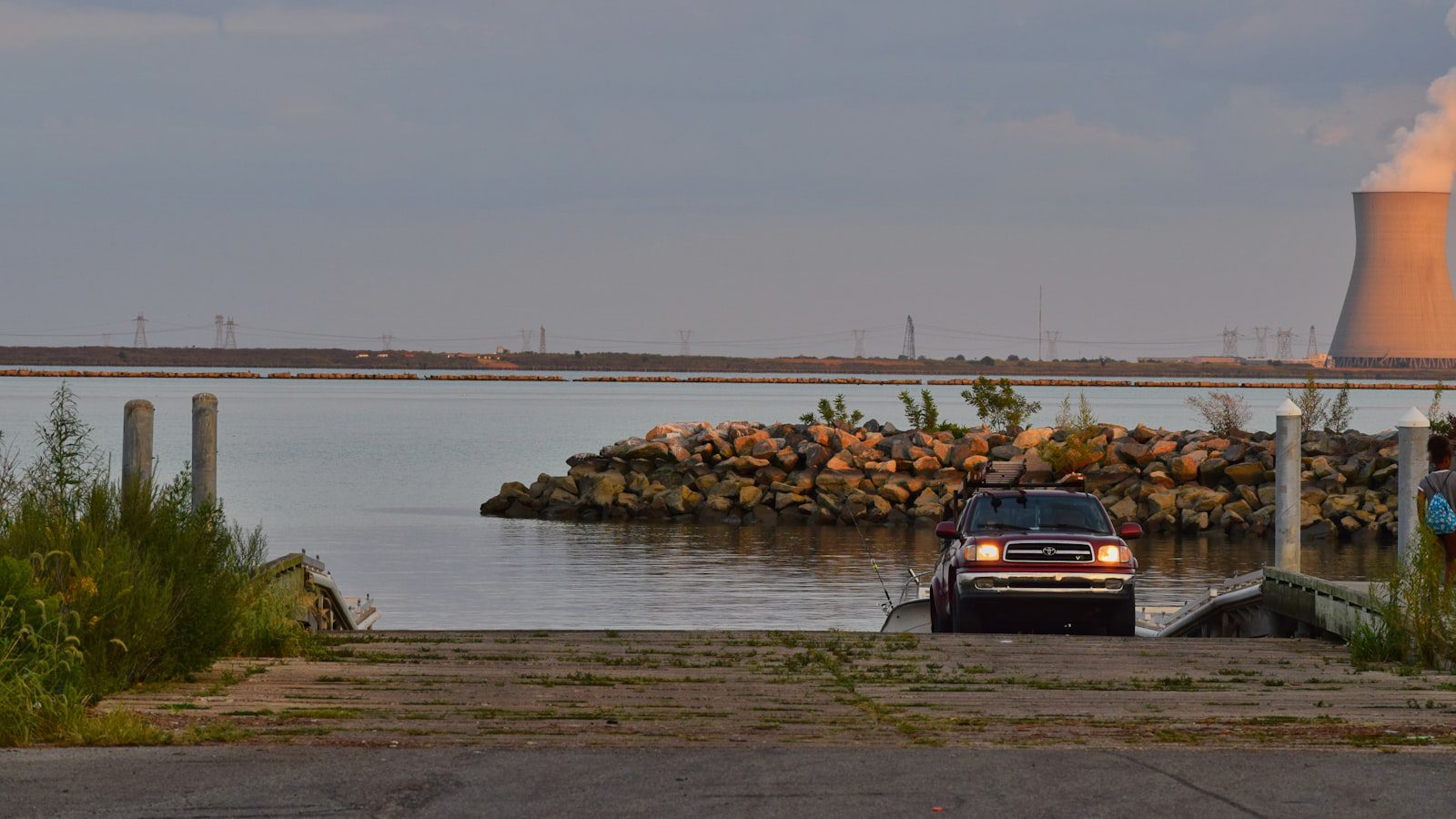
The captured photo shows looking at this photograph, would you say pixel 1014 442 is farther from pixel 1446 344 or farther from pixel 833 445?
pixel 1446 344

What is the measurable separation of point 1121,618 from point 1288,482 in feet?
6.55

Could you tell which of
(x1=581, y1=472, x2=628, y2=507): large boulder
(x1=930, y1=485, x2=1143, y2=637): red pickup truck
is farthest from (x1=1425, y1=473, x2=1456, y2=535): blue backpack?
(x1=581, y1=472, x2=628, y2=507): large boulder

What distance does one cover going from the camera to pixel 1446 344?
415ft

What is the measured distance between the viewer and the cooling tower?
11981cm

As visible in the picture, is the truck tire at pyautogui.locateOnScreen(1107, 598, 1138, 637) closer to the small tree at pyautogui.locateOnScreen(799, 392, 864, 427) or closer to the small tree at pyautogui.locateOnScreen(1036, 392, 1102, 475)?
the small tree at pyautogui.locateOnScreen(1036, 392, 1102, 475)

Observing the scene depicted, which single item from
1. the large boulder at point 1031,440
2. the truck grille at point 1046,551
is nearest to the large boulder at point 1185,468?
the large boulder at point 1031,440

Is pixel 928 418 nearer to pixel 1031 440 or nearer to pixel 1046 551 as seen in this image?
pixel 1031 440

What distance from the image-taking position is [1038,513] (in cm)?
1764

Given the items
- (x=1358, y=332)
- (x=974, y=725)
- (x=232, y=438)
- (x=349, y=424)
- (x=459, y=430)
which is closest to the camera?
(x=974, y=725)

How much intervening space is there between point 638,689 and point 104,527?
3.58 m

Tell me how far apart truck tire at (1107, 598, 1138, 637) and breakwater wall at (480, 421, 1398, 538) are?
879 inches

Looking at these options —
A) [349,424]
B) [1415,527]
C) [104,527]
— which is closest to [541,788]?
[104,527]

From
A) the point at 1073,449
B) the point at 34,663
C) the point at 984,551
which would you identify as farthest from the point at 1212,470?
the point at 34,663

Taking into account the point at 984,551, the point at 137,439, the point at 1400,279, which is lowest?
the point at 984,551
